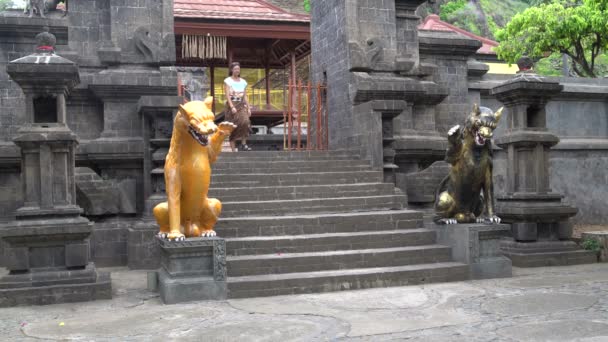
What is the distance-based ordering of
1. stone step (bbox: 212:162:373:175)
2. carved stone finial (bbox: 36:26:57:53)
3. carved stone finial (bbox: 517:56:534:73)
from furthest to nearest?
stone step (bbox: 212:162:373:175) → carved stone finial (bbox: 517:56:534:73) → carved stone finial (bbox: 36:26:57:53)

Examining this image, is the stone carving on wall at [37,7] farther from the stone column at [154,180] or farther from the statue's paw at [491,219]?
the statue's paw at [491,219]

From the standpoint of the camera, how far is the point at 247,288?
6.45 m

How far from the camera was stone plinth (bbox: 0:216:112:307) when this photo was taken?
6359 millimetres

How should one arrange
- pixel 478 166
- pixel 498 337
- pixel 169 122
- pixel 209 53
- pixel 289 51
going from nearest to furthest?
1. pixel 498 337
2. pixel 478 166
3. pixel 169 122
4. pixel 209 53
5. pixel 289 51

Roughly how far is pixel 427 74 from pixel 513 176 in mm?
3027

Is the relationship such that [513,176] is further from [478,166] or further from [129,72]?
[129,72]

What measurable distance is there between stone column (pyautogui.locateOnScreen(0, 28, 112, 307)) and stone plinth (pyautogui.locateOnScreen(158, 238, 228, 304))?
2.91 feet

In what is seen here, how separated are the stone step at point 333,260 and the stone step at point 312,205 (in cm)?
115

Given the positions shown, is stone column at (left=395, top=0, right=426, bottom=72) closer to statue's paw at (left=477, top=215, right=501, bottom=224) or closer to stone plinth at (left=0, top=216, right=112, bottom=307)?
statue's paw at (left=477, top=215, right=501, bottom=224)

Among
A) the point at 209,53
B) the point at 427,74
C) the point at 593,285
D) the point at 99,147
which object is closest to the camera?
the point at 593,285

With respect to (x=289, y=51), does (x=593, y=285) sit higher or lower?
lower

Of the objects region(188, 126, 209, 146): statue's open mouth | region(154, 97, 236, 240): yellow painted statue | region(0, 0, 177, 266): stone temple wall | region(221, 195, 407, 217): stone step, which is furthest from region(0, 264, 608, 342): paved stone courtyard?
region(0, 0, 177, 266): stone temple wall

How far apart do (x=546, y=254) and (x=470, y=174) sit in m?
2.08

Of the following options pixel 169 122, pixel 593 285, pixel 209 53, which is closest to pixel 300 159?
pixel 169 122
